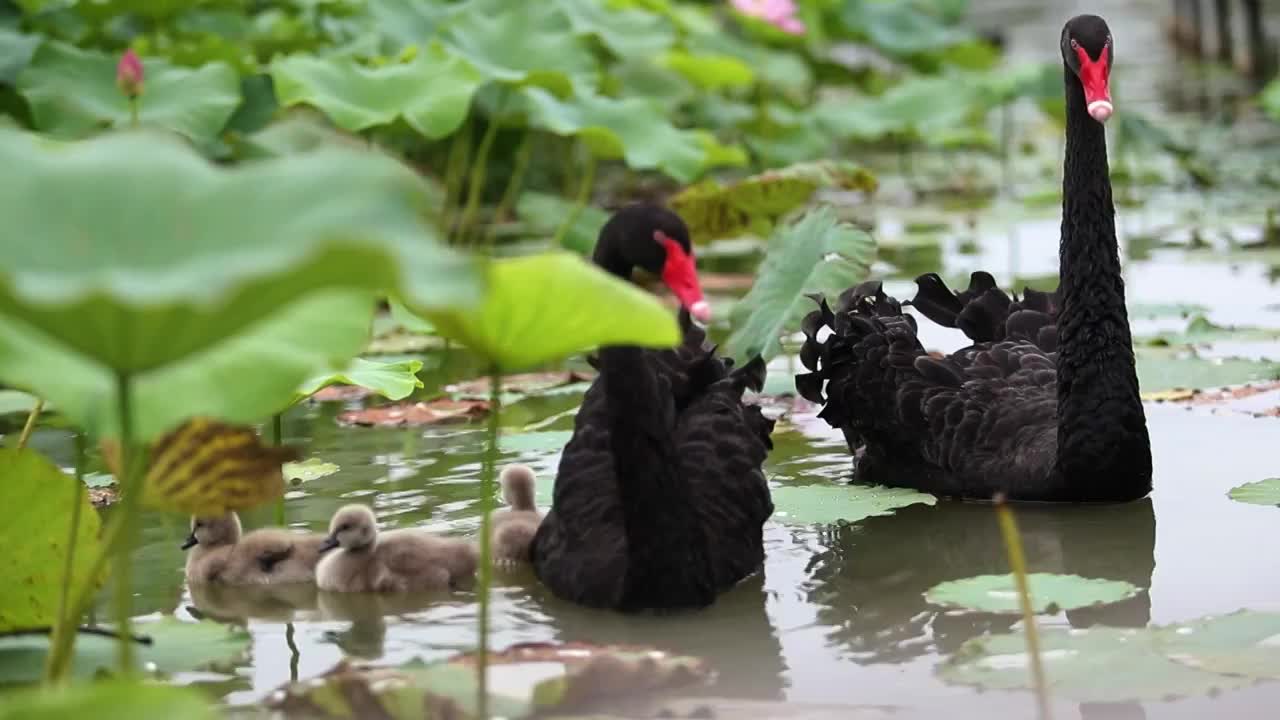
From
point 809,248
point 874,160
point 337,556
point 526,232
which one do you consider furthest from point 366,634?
point 874,160

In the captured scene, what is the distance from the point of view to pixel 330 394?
5656 millimetres

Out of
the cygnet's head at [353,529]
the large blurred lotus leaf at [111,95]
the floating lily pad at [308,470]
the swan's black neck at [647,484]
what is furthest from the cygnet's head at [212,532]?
the large blurred lotus leaf at [111,95]

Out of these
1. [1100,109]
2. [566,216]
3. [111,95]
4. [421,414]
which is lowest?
[421,414]

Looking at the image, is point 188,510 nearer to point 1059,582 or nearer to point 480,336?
point 480,336

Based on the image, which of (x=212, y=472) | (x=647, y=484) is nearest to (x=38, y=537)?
(x=212, y=472)

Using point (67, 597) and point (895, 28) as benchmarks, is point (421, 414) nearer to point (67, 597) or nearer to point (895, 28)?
point (67, 597)

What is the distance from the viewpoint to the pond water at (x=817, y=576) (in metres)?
3.27

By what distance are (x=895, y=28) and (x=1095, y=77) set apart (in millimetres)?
6768

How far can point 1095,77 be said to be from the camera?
422cm

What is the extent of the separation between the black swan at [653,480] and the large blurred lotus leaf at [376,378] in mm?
317

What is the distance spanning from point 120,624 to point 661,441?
118 cm

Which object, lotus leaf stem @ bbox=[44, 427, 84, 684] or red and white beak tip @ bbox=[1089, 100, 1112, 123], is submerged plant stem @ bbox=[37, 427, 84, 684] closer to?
lotus leaf stem @ bbox=[44, 427, 84, 684]

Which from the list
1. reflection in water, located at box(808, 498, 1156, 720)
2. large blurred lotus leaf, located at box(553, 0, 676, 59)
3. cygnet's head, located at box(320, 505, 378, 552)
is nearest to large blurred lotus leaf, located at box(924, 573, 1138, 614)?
reflection in water, located at box(808, 498, 1156, 720)

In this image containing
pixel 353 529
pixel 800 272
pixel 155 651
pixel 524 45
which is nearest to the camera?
pixel 155 651
